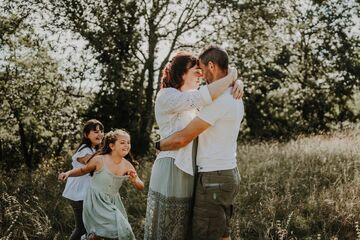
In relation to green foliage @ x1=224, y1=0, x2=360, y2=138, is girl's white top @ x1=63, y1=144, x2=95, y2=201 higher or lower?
lower

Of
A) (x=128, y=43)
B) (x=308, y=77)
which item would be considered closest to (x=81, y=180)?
(x=128, y=43)

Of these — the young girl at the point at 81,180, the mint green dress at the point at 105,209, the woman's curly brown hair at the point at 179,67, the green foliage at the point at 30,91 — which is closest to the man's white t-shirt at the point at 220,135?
the woman's curly brown hair at the point at 179,67

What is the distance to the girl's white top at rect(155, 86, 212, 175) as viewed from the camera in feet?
10.2

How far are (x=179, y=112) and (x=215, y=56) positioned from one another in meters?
0.45

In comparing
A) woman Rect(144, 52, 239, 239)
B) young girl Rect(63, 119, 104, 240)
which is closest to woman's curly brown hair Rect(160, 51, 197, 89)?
woman Rect(144, 52, 239, 239)

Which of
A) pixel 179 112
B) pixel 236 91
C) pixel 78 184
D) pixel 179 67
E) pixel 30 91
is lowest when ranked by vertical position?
pixel 78 184

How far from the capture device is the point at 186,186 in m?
3.18

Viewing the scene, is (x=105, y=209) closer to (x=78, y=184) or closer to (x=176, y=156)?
(x=78, y=184)

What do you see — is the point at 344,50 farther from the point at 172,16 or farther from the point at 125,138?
the point at 125,138

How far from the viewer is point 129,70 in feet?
48.2

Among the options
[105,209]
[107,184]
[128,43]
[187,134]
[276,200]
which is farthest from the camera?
[128,43]

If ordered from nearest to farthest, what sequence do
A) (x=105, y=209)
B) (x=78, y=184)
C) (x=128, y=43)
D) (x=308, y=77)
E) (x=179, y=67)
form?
(x=179, y=67) → (x=105, y=209) → (x=78, y=184) → (x=128, y=43) → (x=308, y=77)

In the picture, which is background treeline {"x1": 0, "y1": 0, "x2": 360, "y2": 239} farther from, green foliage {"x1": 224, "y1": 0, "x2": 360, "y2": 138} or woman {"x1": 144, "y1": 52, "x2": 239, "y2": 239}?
woman {"x1": 144, "y1": 52, "x2": 239, "y2": 239}

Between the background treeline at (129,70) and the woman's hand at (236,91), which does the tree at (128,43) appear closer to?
the background treeline at (129,70)
